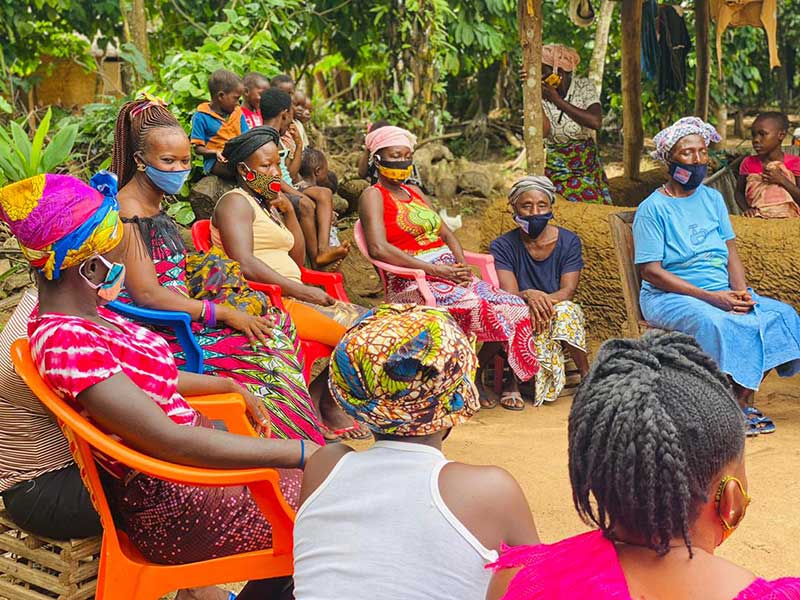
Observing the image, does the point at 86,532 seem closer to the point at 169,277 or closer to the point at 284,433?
the point at 284,433

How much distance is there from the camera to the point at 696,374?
1.58 metres

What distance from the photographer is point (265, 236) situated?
15.1 feet

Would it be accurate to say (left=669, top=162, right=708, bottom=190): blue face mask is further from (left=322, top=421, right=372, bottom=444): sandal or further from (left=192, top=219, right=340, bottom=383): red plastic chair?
(left=322, top=421, right=372, bottom=444): sandal

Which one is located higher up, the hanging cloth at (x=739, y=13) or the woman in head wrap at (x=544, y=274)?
the hanging cloth at (x=739, y=13)

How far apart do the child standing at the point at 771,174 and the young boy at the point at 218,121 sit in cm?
345

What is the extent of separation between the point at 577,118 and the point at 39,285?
18.0 feet

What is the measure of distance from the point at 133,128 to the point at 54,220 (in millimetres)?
1385

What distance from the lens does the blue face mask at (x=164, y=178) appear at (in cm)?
371

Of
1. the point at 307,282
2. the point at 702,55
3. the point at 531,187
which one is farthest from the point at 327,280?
the point at 702,55

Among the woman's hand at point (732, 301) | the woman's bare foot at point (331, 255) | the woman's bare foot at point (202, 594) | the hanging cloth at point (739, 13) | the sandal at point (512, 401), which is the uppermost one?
the hanging cloth at point (739, 13)

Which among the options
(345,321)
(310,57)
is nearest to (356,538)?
(345,321)

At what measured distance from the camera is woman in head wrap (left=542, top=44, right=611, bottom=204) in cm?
738

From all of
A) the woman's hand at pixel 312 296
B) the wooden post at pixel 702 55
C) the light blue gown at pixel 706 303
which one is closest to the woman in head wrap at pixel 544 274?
the light blue gown at pixel 706 303

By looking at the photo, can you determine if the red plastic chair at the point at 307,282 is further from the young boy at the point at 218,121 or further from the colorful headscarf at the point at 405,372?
the colorful headscarf at the point at 405,372
